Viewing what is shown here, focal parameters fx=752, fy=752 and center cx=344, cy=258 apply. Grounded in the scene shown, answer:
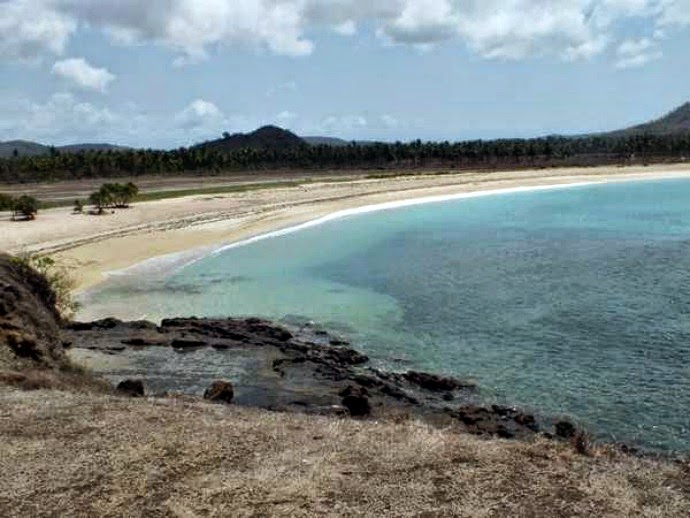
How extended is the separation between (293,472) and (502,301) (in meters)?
23.0

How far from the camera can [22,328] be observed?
19953 millimetres

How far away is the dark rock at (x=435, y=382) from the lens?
22016mm

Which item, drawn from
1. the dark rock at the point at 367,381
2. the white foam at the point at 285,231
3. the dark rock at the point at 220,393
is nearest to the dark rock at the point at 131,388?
the dark rock at the point at 220,393

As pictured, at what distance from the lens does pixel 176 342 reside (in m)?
26.3

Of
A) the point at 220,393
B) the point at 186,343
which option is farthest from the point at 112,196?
the point at 220,393

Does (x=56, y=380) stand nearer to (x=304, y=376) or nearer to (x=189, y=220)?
(x=304, y=376)

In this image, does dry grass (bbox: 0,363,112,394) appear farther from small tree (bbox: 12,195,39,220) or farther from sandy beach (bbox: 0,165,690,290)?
small tree (bbox: 12,195,39,220)

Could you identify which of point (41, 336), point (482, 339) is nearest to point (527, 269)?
point (482, 339)

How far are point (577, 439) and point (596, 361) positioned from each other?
440 inches

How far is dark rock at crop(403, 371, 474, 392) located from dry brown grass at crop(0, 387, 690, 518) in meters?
7.17

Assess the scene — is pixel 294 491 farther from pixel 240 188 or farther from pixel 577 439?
pixel 240 188

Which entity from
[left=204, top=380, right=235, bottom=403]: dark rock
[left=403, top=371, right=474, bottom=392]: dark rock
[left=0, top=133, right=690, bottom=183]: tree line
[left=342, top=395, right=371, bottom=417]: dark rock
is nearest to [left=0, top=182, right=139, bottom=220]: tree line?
[left=204, top=380, right=235, bottom=403]: dark rock

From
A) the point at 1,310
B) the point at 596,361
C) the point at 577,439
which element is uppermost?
the point at 1,310

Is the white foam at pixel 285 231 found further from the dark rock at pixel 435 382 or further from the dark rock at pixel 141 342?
the dark rock at pixel 435 382
